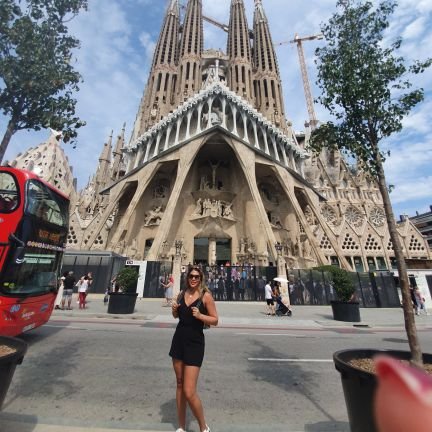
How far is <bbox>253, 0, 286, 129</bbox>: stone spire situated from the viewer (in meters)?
46.9

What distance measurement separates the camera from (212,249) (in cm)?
2938

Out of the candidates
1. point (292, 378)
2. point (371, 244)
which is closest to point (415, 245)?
point (371, 244)

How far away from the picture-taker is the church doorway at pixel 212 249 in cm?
2959

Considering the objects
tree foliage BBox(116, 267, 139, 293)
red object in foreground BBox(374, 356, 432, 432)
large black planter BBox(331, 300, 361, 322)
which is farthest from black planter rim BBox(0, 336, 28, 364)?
large black planter BBox(331, 300, 361, 322)

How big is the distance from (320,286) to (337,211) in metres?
32.4

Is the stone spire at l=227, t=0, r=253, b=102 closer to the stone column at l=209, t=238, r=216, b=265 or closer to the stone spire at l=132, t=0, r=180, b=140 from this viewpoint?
the stone spire at l=132, t=0, r=180, b=140

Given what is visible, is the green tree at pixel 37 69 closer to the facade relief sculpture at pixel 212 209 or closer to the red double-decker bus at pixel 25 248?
the red double-decker bus at pixel 25 248

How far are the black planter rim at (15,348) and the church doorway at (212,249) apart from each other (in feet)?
87.0

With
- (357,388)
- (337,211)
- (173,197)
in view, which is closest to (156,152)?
(173,197)

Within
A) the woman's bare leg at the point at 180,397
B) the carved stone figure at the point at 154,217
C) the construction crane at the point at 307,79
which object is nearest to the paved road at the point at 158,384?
the woman's bare leg at the point at 180,397

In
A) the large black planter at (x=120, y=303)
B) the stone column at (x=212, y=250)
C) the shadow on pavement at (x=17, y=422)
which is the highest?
the stone column at (x=212, y=250)

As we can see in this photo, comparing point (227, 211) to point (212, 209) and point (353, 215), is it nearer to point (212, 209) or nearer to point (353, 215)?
point (212, 209)

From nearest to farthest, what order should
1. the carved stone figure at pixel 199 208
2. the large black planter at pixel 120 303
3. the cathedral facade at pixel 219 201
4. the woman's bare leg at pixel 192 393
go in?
the woman's bare leg at pixel 192 393, the large black planter at pixel 120 303, the cathedral facade at pixel 219 201, the carved stone figure at pixel 199 208

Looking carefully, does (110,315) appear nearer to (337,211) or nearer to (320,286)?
(320,286)
